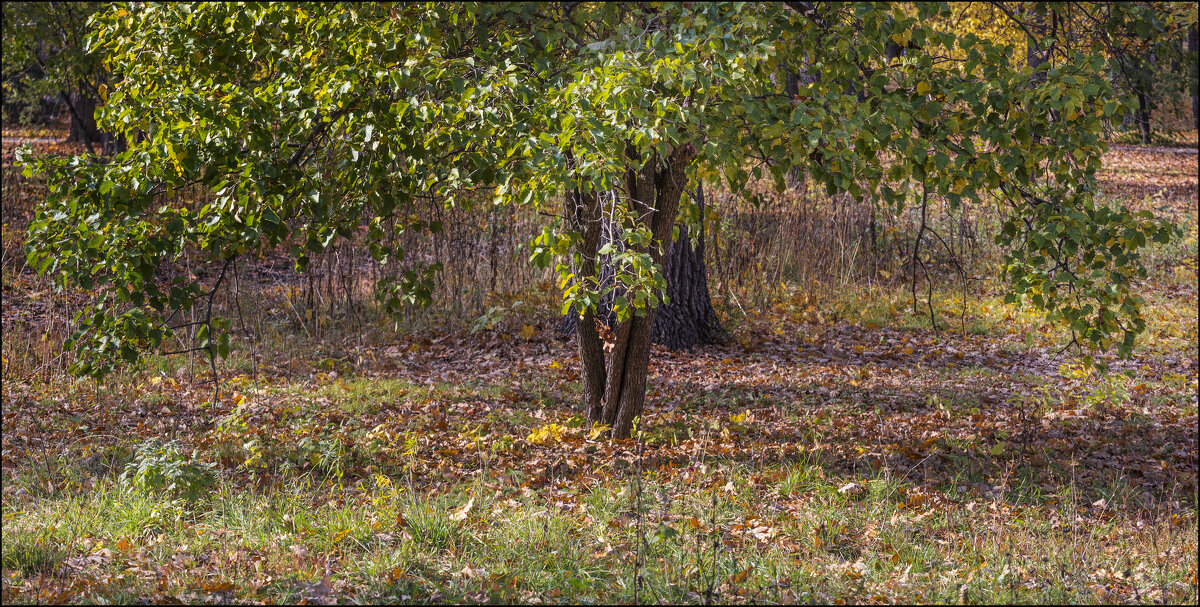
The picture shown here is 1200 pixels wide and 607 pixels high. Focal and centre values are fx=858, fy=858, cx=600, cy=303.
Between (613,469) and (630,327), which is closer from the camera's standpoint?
(613,469)

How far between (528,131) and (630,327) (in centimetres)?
243

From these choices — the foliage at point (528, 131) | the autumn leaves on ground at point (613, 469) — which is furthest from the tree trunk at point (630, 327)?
the foliage at point (528, 131)

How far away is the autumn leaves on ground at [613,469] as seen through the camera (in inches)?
148

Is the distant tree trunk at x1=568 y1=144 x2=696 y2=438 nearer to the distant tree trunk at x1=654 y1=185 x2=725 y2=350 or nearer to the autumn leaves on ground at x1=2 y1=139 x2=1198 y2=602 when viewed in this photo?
the autumn leaves on ground at x1=2 y1=139 x2=1198 y2=602

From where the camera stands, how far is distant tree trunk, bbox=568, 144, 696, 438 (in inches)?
223

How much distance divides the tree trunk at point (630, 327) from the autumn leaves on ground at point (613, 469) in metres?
0.27

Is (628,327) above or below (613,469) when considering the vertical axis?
above

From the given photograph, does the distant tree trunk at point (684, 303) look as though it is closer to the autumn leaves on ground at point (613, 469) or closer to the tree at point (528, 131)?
the autumn leaves on ground at point (613, 469)

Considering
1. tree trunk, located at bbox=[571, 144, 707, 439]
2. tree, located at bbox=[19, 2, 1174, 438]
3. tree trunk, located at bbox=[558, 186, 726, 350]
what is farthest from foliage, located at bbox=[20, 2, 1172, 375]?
tree trunk, located at bbox=[558, 186, 726, 350]

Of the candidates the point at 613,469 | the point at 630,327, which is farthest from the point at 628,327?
the point at 613,469

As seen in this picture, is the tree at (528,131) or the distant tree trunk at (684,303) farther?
the distant tree trunk at (684,303)

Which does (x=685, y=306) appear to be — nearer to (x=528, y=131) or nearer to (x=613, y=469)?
(x=613, y=469)

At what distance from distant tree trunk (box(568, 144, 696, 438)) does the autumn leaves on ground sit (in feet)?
0.91

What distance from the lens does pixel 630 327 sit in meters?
6.05
